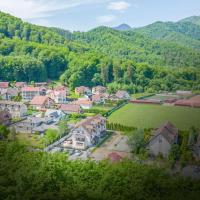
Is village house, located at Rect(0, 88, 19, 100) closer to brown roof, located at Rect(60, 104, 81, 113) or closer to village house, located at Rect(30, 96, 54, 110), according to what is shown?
village house, located at Rect(30, 96, 54, 110)

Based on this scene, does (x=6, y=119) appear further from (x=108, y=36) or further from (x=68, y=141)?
(x=108, y=36)

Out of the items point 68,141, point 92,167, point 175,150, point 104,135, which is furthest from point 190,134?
point 92,167

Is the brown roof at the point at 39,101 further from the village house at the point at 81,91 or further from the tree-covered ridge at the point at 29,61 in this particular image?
the tree-covered ridge at the point at 29,61

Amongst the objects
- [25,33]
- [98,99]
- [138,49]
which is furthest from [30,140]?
[138,49]

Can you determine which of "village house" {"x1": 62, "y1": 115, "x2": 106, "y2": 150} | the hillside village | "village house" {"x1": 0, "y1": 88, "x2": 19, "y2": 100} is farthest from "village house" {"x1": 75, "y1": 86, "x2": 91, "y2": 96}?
"village house" {"x1": 62, "y1": 115, "x2": 106, "y2": 150}

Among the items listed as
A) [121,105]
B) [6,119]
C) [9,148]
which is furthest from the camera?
[121,105]

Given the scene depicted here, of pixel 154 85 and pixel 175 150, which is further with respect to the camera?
pixel 154 85

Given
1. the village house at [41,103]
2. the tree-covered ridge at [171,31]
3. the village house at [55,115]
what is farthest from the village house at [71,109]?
the tree-covered ridge at [171,31]

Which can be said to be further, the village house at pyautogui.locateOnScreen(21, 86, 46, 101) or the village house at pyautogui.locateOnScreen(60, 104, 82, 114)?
the village house at pyautogui.locateOnScreen(21, 86, 46, 101)
